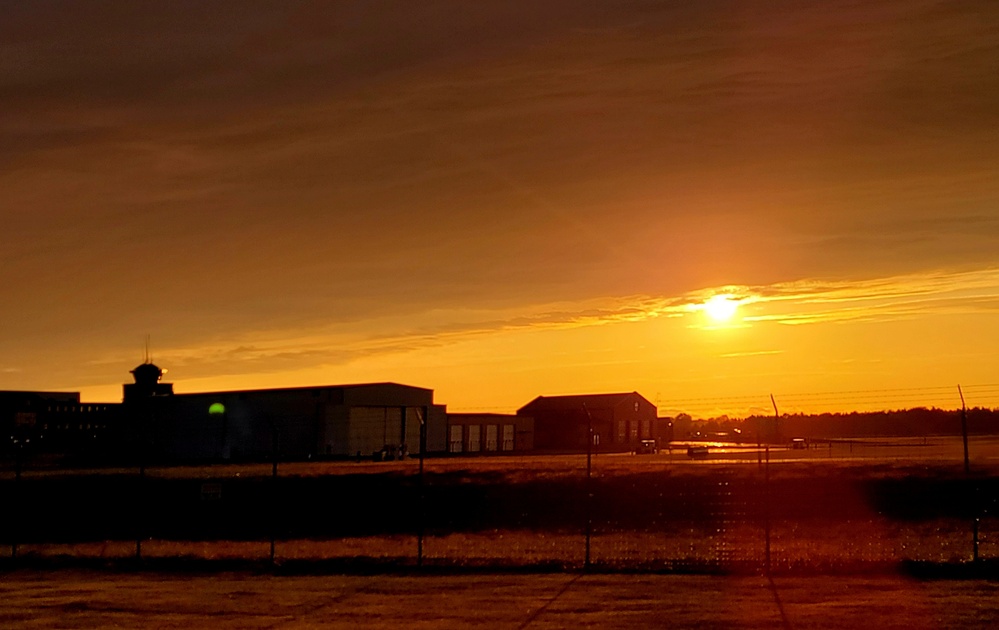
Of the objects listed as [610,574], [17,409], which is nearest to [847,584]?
[610,574]

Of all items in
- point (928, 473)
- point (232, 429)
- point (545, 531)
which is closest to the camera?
point (545, 531)

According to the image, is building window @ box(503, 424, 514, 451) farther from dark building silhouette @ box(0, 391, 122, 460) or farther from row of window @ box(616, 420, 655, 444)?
dark building silhouette @ box(0, 391, 122, 460)

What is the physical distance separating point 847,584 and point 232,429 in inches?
2853

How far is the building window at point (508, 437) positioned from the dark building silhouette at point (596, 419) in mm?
3894

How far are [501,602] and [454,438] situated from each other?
81983mm

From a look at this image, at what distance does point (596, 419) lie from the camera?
107938 millimetres

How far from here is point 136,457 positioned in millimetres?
86438

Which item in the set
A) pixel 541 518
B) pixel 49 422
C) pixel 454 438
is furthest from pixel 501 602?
pixel 49 422

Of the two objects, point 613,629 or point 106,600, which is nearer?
point 613,629

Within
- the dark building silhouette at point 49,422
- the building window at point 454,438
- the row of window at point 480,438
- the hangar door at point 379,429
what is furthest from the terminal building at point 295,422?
the dark building silhouette at point 49,422

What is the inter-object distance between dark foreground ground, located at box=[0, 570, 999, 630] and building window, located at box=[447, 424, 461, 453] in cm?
7688

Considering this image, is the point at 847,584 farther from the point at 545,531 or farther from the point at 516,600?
the point at 545,531

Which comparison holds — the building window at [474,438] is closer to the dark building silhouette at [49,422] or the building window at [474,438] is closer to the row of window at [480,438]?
the row of window at [480,438]

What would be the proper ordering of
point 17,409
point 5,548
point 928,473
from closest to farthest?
point 5,548 → point 928,473 → point 17,409
